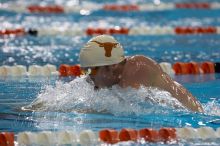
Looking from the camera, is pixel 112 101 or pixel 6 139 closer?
pixel 6 139

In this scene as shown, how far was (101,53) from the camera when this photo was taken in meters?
5.66

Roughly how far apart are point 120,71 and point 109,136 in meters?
1.05

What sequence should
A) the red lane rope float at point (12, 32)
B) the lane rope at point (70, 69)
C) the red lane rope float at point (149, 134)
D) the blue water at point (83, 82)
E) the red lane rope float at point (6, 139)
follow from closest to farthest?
the red lane rope float at point (6, 139) < the red lane rope float at point (149, 134) < the blue water at point (83, 82) < the lane rope at point (70, 69) < the red lane rope float at point (12, 32)

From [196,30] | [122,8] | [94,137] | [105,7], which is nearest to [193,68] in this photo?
[196,30]

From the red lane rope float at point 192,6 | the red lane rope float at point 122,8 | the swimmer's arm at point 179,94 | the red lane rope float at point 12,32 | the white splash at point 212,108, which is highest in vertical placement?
the red lane rope float at point 192,6

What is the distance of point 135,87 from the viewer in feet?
18.6

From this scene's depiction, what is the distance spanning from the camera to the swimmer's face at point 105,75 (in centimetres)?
557

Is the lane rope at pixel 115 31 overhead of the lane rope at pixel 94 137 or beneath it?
overhead

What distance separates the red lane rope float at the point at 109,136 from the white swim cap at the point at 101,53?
0.98 metres

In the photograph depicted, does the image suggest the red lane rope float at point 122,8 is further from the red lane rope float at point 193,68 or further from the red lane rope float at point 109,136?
the red lane rope float at point 109,136

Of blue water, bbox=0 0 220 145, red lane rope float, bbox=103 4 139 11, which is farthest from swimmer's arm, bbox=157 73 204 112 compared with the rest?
red lane rope float, bbox=103 4 139 11

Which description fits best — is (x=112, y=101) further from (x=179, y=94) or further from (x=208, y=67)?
(x=208, y=67)

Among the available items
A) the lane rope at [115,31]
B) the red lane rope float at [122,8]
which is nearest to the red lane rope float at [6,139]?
the lane rope at [115,31]

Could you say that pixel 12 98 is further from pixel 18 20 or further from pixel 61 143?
pixel 18 20
